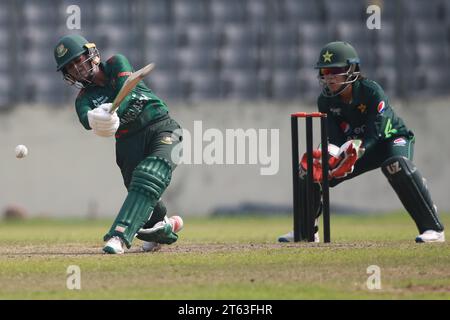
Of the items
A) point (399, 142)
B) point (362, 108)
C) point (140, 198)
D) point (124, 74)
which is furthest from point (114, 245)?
point (399, 142)

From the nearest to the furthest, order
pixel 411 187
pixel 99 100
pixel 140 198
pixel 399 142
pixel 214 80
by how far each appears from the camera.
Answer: pixel 140 198 → pixel 99 100 → pixel 411 187 → pixel 399 142 → pixel 214 80

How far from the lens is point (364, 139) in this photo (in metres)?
8.38

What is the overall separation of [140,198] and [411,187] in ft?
6.86

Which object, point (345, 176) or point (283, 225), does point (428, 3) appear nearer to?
point (283, 225)

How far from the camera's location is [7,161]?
15.9m

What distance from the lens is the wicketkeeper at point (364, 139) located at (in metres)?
8.24

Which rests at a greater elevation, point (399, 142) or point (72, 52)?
point (72, 52)

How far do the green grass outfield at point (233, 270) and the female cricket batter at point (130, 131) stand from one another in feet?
0.68

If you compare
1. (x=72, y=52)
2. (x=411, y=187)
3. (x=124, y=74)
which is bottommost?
(x=411, y=187)

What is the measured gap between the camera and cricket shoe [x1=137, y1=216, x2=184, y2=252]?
7.93m

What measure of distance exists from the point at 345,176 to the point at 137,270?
2.32 m

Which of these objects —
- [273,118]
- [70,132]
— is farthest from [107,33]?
[273,118]

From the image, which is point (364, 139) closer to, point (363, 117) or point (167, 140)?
point (363, 117)

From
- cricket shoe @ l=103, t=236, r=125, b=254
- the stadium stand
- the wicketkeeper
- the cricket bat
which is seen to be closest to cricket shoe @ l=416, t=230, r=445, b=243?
the wicketkeeper
